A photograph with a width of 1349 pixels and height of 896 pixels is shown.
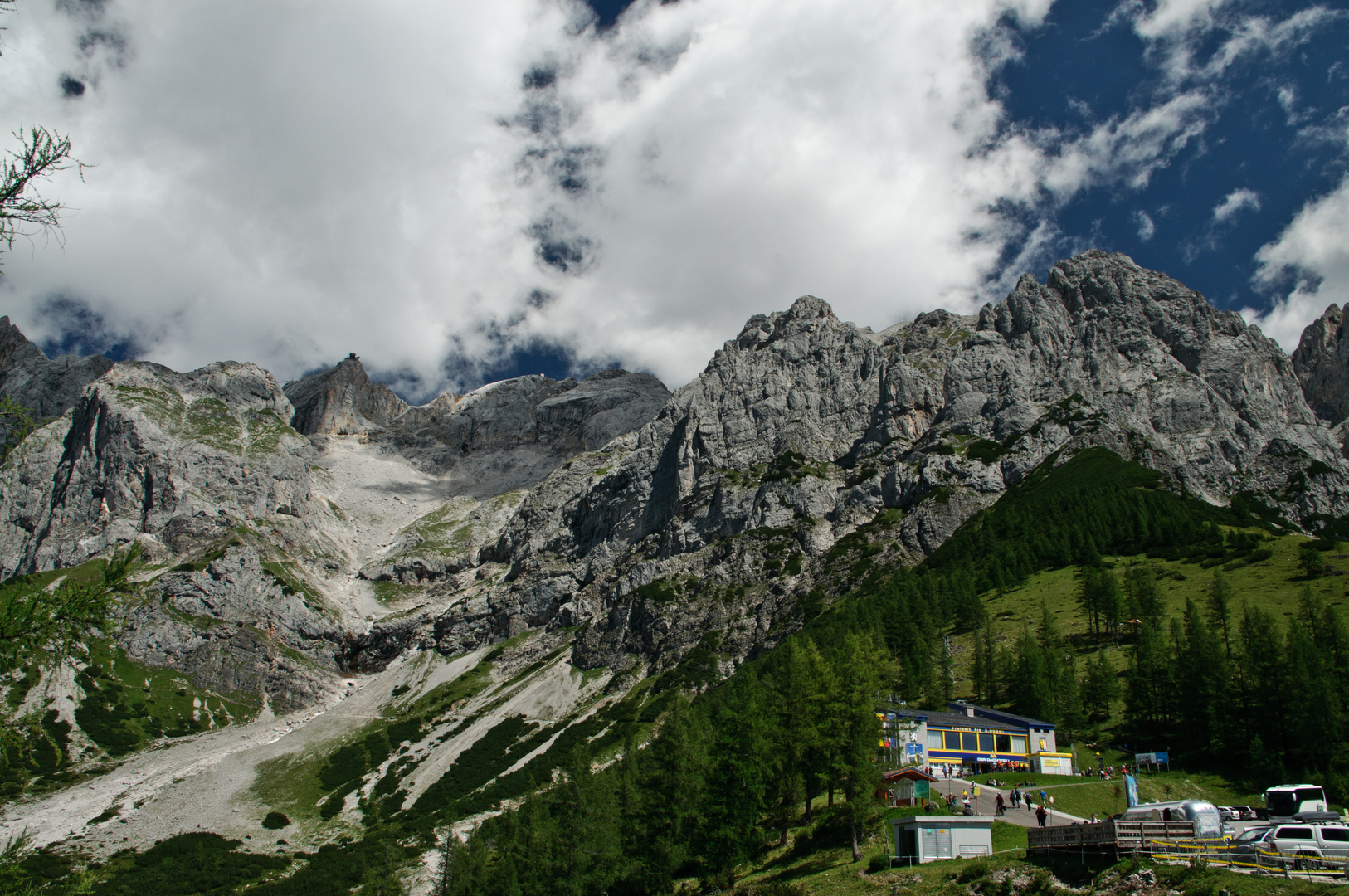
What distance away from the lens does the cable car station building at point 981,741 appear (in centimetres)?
6644

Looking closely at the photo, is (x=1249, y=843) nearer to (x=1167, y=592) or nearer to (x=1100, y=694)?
(x=1100, y=694)

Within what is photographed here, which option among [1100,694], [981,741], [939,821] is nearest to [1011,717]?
[981,741]

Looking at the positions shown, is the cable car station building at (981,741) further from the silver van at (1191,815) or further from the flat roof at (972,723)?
the silver van at (1191,815)

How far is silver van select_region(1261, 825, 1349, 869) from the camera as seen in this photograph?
2684 cm

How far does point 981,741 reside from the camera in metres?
69.9

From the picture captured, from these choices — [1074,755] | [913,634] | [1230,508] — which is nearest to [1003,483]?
[1230,508]

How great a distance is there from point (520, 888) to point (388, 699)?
148 meters

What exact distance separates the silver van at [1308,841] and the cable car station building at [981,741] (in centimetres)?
3765

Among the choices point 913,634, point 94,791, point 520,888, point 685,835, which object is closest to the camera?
point 685,835

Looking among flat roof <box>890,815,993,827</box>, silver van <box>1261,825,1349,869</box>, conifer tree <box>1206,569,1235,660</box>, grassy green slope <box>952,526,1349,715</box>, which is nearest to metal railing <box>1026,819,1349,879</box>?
silver van <box>1261,825,1349,869</box>

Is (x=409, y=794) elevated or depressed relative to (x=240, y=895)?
elevated

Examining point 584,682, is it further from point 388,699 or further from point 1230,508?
point 1230,508

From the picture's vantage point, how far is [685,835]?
166 ft

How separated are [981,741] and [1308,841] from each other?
4429 centimetres
